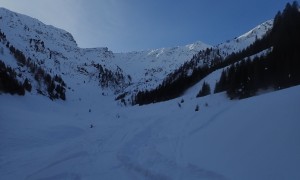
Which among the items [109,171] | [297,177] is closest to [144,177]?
[109,171]

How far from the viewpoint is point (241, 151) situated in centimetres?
863

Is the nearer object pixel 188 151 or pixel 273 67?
pixel 188 151

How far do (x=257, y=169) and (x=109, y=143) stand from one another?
307 inches

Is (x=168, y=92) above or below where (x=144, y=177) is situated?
above

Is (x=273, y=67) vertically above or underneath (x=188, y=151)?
above

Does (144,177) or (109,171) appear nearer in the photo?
(144,177)

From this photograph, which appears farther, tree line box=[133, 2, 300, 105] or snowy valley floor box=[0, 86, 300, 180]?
tree line box=[133, 2, 300, 105]

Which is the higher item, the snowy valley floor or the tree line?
the tree line

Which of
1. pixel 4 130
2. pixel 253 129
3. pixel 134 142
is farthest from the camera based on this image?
pixel 4 130

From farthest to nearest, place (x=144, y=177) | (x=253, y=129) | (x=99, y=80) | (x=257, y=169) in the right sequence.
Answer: (x=99, y=80) → (x=253, y=129) → (x=144, y=177) → (x=257, y=169)

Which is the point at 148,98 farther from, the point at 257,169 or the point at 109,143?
the point at 257,169

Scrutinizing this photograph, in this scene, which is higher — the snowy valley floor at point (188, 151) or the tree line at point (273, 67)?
the tree line at point (273, 67)

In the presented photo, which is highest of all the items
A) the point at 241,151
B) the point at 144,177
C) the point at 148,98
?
the point at 148,98

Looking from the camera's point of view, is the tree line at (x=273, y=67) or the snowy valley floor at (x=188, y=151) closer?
the snowy valley floor at (x=188, y=151)
